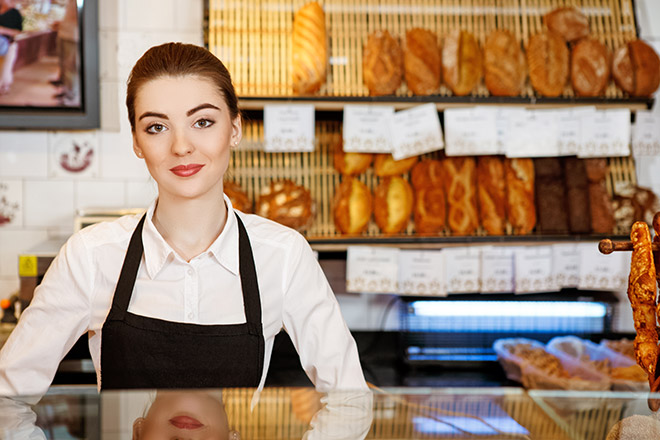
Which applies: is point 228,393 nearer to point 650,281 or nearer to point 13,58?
point 650,281

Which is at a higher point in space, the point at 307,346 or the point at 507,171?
the point at 507,171

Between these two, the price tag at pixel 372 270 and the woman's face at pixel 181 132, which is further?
the price tag at pixel 372 270

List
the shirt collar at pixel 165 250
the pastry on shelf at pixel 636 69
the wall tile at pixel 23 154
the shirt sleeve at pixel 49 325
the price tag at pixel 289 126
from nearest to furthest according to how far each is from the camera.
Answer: the shirt sleeve at pixel 49 325 → the shirt collar at pixel 165 250 → the price tag at pixel 289 126 → the pastry on shelf at pixel 636 69 → the wall tile at pixel 23 154

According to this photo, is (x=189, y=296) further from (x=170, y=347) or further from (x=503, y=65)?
(x=503, y=65)

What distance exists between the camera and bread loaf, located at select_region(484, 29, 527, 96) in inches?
99.9

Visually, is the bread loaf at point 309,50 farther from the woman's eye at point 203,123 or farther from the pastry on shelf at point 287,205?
the woman's eye at point 203,123

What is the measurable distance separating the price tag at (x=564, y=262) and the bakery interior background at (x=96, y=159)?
1.67 m

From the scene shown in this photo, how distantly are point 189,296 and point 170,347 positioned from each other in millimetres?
106

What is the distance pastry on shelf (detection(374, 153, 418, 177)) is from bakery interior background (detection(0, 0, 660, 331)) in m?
0.95

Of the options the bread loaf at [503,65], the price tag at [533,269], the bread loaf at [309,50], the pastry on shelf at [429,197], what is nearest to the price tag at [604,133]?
the bread loaf at [503,65]

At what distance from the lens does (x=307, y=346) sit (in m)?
1.27

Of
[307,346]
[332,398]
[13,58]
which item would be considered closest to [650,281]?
[332,398]

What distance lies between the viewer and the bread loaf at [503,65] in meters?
2.54

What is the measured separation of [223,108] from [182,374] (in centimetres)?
54
